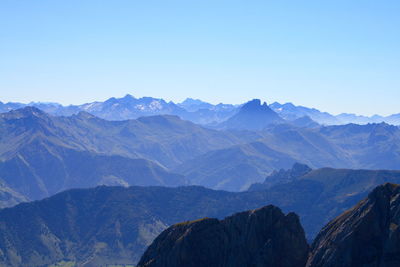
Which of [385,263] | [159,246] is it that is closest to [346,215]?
[385,263]

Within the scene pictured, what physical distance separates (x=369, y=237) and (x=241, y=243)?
27401 mm

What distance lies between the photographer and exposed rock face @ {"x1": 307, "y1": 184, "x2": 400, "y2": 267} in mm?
90706

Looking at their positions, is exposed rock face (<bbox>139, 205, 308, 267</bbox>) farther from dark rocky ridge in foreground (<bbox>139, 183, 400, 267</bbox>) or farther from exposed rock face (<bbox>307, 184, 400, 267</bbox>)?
exposed rock face (<bbox>307, 184, 400, 267</bbox>)

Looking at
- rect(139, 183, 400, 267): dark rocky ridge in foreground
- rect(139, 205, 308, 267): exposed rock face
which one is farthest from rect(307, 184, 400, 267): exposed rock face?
rect(139, 205, 308, 267): exposed rock face

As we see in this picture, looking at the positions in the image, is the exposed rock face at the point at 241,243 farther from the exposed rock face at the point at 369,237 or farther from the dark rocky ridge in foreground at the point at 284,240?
the exposed rock face at the point at 369,237

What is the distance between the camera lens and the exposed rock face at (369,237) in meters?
90.7

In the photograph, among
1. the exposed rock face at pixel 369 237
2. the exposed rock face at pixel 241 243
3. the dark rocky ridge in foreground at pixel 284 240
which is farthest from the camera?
the exposed rock face at pixel 241 243

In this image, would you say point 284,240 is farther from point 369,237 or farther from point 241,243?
point 369,237

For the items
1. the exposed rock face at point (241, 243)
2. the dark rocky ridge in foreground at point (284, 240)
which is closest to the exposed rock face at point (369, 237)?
the dark rocky ridge in foreground at point (284, 240)

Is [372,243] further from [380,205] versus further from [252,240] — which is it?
[252,240]

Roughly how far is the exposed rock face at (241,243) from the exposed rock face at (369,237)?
673 centimetres

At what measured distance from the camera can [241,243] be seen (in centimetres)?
11219

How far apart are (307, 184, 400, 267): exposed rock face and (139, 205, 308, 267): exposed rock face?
673cm

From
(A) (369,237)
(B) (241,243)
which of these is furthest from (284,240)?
(A) (369,237)
